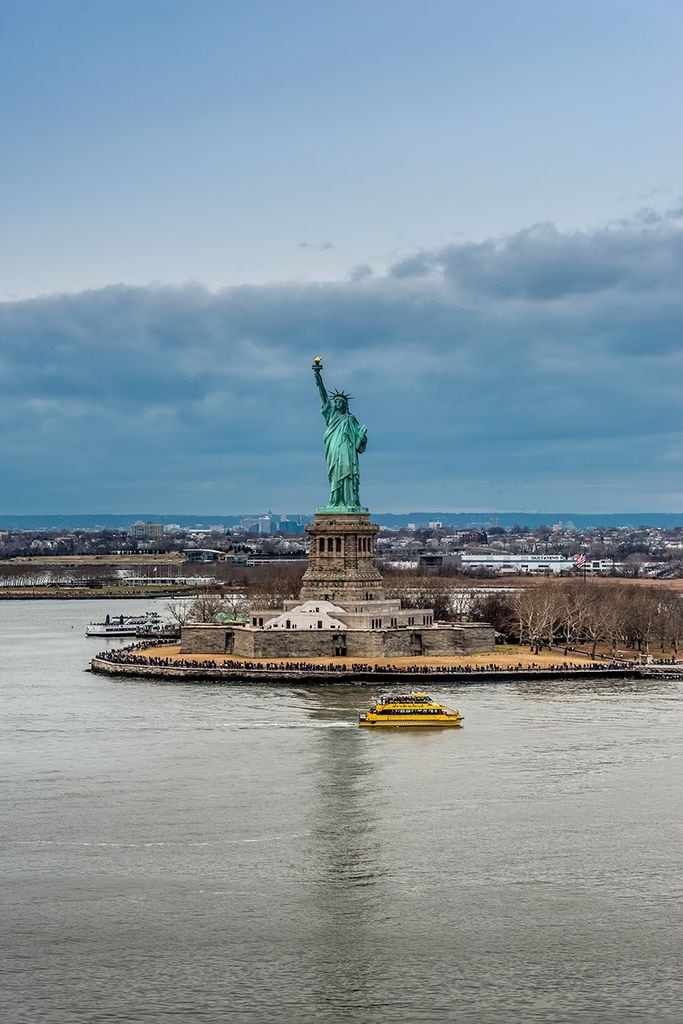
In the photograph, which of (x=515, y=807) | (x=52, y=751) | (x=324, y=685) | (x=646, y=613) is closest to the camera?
(x=515, y=807)

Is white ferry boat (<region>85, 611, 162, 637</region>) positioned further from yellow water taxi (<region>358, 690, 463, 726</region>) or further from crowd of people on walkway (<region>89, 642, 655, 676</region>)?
yellow water taxi (<region>358, 690, 463, 726</region>)

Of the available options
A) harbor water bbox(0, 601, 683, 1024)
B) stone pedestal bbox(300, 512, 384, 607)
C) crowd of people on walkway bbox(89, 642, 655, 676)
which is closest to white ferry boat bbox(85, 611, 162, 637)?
stone pedestal bbox(300, 512, 384, 607)

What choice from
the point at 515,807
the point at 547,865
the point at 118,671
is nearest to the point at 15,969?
the point at 547,865

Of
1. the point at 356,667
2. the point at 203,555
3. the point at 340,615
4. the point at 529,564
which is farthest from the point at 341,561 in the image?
the point at 203,555

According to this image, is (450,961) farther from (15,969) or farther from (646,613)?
(646,613)

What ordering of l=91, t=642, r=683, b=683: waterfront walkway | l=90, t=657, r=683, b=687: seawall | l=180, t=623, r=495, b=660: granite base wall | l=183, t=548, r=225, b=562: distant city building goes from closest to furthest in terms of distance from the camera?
1. l=90, t=657, r=683, b=687: seawall
2. l=91, t=642, r=683, b=683: waterfront walkway
3. l=180, t=623, r=495, b=660: granite base wall
4. l=183, t=548, r=225, b=562: distant city building

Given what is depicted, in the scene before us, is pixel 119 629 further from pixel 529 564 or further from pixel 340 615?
pixel 529 564
